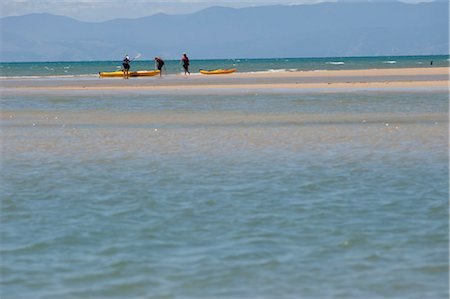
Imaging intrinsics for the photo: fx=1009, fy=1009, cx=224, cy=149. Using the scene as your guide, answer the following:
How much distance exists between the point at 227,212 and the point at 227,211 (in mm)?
78

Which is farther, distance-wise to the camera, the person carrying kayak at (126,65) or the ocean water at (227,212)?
the person carrying kayak at (126,65)

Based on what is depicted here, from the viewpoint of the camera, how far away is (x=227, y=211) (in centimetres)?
1228

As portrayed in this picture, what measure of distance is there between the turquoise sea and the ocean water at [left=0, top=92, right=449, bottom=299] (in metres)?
0.02

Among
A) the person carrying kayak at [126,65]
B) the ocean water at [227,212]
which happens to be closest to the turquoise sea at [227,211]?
the ocean water at [227,212]

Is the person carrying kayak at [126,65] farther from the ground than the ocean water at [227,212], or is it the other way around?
the person carrying kayak at [126,65]

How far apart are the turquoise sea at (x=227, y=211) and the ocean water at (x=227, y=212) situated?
0.9 inches

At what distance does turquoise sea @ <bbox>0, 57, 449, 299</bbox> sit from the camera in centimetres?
920

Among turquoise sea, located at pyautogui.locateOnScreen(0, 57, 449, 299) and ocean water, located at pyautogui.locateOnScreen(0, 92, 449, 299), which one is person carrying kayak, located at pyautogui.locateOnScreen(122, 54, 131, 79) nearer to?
turquoise sea, located at pyautogui.locateOnScreen(0, 57, 449, 299)

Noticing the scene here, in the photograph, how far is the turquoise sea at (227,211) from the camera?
9.20 m

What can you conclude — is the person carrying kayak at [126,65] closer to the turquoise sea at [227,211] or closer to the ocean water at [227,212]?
the turquoise sea at [227,211]

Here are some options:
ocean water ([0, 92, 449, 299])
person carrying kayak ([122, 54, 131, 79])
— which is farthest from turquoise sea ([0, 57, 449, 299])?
person carrying kayak ([122, 54, 131, 79])

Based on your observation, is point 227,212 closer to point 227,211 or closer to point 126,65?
point 227,211

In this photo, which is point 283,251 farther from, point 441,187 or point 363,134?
point 363,134

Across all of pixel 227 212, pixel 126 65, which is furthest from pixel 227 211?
pixel 126 65
